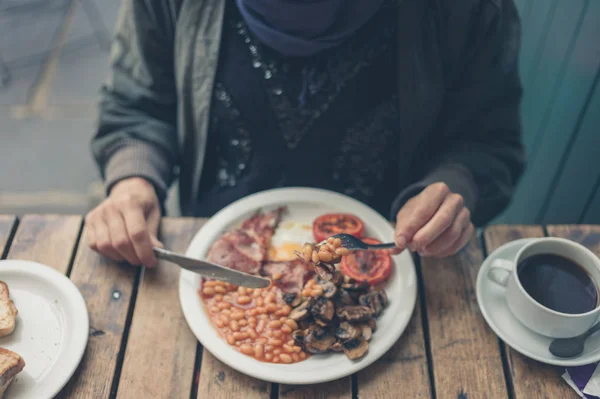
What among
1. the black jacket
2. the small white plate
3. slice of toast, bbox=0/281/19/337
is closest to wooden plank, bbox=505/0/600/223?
the black jacket

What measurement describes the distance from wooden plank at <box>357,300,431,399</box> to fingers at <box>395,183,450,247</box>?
191 mm

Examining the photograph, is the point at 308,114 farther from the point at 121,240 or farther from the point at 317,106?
the point at 121,240

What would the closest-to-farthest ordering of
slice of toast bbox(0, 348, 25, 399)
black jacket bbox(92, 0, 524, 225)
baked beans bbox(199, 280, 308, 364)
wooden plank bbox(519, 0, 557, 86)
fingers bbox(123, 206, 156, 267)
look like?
slice of toast bbox(0, 348, 25, 399) → baked beans bbox(199, 280, 308, 364) → fingers bbox(123, 206, 156, 267) → black jacket bbox(92, 0, 524, 225) → wooden plank bbox(519, 0, 557, 86)

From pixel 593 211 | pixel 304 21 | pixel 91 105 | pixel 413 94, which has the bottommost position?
pixel 91 105

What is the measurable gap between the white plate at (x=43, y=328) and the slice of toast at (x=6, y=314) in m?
0.02

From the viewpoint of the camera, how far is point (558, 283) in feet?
3.37

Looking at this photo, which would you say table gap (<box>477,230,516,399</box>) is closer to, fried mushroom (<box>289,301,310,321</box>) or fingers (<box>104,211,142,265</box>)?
fried mushroom (<box>289,301,310,321</box>)

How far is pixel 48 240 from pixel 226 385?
0.53 meters

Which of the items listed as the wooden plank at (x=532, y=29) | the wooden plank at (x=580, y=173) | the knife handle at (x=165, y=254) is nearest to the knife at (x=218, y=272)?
the knife handle at (x=165, y=254)

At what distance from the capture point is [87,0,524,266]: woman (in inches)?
48.1

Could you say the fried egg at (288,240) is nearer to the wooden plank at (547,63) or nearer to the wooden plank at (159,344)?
the wooden plank at (159,344)

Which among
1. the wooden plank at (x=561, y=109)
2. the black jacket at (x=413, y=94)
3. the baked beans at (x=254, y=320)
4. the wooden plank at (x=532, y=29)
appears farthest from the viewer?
the wooden plank at (x=532, y=29)

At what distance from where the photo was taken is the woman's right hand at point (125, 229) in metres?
1.16

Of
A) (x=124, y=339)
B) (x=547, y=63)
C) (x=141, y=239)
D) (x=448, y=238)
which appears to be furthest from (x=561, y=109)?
(x=124, y=339)
